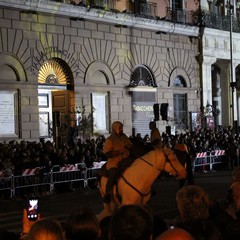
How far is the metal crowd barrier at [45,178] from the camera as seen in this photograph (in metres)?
20.0

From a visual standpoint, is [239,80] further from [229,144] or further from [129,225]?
[129,225]

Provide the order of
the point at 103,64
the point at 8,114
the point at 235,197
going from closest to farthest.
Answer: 1. the point at 235,197
2. the point at 8,114
3. the point at 103,64

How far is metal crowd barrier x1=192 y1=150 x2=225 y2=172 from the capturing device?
29062 mm

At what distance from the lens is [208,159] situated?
2980 cm

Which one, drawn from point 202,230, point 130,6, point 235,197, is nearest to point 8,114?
point 130,6

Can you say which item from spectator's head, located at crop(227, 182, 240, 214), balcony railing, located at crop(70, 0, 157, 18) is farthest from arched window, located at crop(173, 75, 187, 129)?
spectator's head, located at crop(227, 182, 240, 214)

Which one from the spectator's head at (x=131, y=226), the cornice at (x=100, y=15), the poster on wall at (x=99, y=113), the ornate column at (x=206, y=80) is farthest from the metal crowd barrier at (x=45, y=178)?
the ornate column at (x=206, y=80)

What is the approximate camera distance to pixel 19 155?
20812 mm

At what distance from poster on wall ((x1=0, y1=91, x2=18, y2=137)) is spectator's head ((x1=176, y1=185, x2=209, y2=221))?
2237cm

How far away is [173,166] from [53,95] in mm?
21696

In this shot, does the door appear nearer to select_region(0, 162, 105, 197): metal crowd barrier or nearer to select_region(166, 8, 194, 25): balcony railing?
select_region(0, 162, 105, 197): metal crowd barrier

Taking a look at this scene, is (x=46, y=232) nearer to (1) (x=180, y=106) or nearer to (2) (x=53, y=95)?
(2) (x=53, y=95)

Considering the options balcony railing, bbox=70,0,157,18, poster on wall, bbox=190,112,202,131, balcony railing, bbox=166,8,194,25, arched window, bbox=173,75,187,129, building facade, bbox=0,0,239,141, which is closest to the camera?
building facade, bbox=0,0,239,141

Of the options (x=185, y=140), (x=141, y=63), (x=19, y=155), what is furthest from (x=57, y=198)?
(x=141, y=63)
